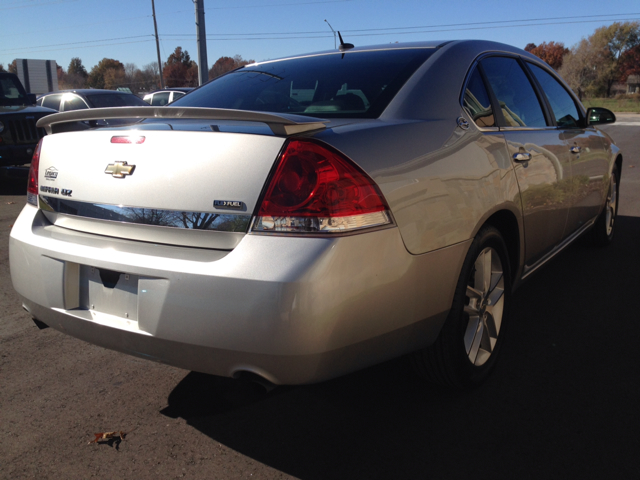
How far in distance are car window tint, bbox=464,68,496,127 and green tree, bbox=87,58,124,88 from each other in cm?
12197

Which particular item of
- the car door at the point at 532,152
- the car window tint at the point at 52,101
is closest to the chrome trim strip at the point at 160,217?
the car door at the point at 532,152

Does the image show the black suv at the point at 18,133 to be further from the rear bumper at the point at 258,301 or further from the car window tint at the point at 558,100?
the car window tint at the point at 558,100

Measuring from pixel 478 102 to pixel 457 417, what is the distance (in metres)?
1.49

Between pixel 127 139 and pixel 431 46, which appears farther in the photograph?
pixel 431 46

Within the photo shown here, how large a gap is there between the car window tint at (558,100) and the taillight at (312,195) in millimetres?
2373

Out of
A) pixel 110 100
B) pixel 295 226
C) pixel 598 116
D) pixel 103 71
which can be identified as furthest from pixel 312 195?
pixel 103 71

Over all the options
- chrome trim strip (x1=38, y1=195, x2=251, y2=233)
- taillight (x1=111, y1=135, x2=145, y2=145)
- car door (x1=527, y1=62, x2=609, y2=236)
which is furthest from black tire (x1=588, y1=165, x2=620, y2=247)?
taillight (x1=111, y1=135, x2=145, y2=145)

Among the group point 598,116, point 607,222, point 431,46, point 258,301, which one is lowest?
point 607,222

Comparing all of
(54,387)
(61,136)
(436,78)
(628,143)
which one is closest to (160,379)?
(54,387)

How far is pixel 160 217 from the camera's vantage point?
1.98 metres

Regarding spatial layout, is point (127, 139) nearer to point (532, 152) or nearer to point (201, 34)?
point (532, 152)

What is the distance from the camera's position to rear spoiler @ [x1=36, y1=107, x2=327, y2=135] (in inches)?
74.0

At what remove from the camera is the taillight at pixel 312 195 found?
1.82 metres

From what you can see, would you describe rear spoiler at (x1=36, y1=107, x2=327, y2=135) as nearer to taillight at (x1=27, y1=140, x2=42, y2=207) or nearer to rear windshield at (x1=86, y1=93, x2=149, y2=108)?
taillight at (x1=27, y1=140, x2=42, y2=207)
